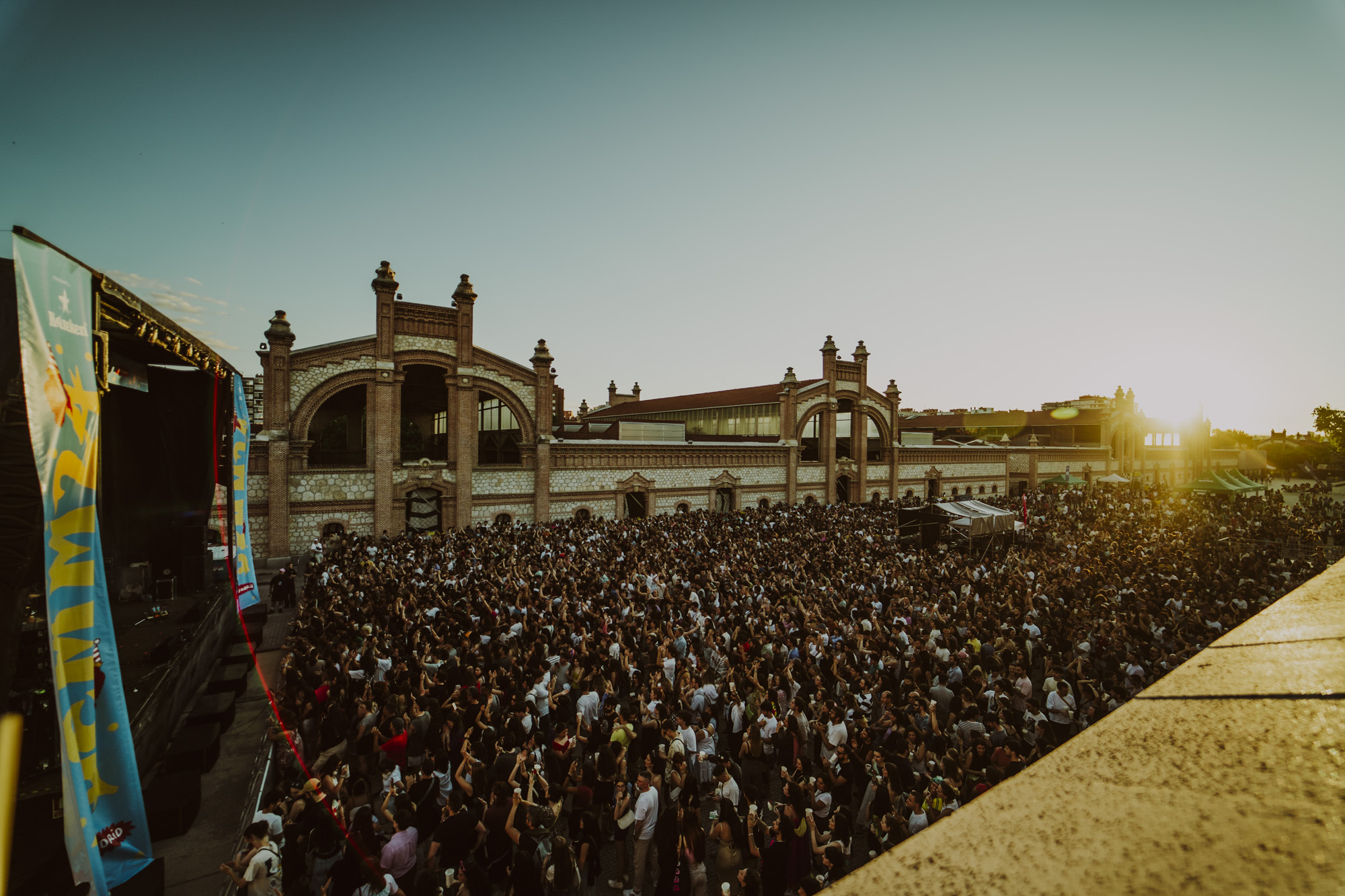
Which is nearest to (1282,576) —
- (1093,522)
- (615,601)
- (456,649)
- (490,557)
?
(1093,522)

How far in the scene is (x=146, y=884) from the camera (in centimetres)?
571

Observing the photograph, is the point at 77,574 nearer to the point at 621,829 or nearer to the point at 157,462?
the point at 621,829

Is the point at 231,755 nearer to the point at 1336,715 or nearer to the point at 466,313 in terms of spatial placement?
the point at 1336,715

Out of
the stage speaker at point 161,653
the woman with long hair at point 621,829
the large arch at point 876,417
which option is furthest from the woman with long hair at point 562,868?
the large arch at point 876,417

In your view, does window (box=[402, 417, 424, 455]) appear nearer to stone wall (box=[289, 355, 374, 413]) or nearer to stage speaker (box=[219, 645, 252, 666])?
stone wall (box=[289, 355, 374, 413])

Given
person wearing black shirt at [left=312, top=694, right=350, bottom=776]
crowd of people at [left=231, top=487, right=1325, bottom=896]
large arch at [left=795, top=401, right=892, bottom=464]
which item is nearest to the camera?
crowd of people at [left=231, top=487, right=1325, bottom=896]

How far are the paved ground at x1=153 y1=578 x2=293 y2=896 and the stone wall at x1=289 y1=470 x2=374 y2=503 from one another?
39.8 feet

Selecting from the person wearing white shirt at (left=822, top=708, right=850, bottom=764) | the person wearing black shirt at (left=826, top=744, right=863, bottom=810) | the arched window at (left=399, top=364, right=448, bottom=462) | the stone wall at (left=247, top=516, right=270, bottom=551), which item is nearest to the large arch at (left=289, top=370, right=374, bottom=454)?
the arched window at (left=399, top=364, right=448, bottom=462)

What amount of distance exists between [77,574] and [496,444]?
2320 cm

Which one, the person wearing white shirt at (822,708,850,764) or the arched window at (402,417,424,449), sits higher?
the arched window at (402,417,424,449)

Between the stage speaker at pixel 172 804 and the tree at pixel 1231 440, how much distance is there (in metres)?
96.0

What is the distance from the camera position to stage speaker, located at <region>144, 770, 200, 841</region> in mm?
7145

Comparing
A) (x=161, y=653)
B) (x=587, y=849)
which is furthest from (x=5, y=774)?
(x=161, y=653)

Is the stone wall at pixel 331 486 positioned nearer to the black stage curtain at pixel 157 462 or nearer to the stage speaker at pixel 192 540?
the stage speaker at pixel 192 540
